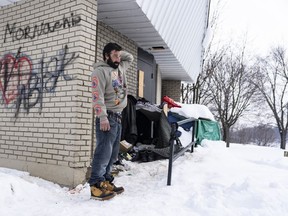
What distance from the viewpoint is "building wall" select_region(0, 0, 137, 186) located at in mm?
4102

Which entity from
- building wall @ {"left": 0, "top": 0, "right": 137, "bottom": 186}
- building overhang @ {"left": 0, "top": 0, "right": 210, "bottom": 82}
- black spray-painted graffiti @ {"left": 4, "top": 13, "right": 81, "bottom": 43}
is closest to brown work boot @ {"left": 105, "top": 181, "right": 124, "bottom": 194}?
building wall @ {"left": 0, "top": 0, "right": 137, "bottom": 186}

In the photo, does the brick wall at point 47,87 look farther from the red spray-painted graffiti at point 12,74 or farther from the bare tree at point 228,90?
the bare tree at point 228,90

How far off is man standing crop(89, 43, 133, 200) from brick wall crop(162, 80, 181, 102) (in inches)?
361

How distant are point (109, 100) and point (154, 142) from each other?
9.18 feet

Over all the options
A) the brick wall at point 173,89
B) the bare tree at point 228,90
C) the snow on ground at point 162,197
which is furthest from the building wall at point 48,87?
the bare tree at point 228,90

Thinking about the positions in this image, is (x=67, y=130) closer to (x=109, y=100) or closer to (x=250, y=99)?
(x=109, y=100)

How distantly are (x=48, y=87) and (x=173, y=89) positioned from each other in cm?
866

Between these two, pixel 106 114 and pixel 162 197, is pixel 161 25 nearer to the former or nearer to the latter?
pixel 106 114

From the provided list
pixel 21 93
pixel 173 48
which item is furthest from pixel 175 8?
pixel 21 93

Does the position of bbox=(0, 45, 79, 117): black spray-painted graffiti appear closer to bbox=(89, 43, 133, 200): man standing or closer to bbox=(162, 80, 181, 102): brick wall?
bbox=(89, 43, 133, 200): man standing

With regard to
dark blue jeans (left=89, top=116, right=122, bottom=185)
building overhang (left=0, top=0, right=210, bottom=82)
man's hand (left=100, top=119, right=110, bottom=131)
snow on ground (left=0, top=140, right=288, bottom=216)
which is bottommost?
snow on ground (left=0, top=140, right=288, bottom=216)

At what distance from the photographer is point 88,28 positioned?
4.26 meters

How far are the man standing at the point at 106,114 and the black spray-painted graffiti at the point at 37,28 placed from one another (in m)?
1.20

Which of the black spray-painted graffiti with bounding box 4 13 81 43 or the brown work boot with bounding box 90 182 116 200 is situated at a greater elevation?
the black spray-painted graffiti with bounding box 4 13 81 43
